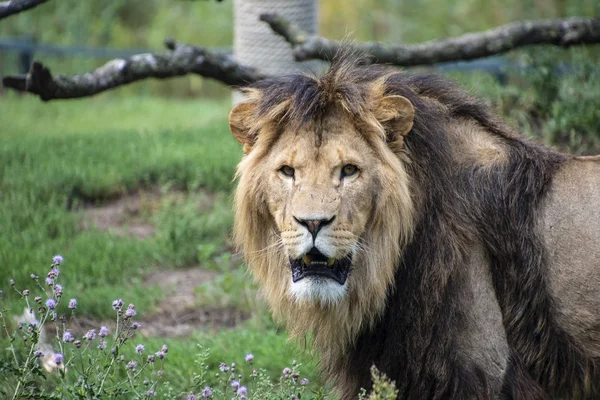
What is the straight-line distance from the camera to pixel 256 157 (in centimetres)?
324

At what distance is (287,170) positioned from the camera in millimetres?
3129

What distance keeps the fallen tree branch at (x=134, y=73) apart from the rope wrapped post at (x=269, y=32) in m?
2.14

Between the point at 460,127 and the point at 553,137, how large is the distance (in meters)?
2.75

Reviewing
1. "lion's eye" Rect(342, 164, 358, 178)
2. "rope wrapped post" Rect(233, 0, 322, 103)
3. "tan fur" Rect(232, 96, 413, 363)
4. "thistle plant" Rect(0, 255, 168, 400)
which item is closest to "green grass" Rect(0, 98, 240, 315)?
"rope wrapped post" Rect(233, 0, 322, 103)

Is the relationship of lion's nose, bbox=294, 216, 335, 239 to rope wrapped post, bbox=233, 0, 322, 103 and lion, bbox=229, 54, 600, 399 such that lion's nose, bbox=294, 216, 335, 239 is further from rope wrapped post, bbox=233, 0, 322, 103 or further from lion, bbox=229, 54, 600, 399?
→ rope wrapped post, bbox=233, 0, 322, 103

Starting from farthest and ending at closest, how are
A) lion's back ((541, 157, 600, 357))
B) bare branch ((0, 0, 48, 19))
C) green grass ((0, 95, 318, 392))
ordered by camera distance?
green grass ((0, 95, 318, 392))
bare branch ((0, 0, 48, 19))
lion's back ((541, 157, 600, 357))

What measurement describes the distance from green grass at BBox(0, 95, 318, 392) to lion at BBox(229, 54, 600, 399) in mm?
904

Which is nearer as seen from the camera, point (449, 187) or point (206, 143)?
point (449, 187)

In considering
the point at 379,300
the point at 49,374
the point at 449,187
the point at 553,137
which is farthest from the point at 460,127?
the point at 553,137

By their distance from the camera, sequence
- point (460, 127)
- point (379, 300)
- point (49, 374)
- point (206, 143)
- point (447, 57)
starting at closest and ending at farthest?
point (379, 300)
point (460, 127)
point (49, 374)
point (447, 57)
point (206, 143)

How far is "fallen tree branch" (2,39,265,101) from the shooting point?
174 inches

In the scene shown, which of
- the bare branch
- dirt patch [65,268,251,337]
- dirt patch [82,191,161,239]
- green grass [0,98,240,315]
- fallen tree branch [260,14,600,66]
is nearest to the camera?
the bare branch

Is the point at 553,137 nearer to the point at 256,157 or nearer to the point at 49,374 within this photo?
the point at 256,157

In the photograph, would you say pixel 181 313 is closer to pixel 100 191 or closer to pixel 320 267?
pixel 100 191
